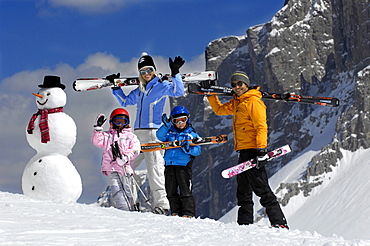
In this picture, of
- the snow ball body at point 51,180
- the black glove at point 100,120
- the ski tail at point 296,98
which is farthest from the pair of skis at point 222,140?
the snow ball body at point 51,180

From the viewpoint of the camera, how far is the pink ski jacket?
8961 mm

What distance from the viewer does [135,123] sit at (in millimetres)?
9641

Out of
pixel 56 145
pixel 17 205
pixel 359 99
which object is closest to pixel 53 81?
pixel 56 145

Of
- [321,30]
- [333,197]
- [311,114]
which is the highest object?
[321,30]

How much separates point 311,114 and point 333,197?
4673cm

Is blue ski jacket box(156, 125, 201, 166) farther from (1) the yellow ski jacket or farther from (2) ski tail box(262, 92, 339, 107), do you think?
(2) ski tail box(262, 92, 339, 107)

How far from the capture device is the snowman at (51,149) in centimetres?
923

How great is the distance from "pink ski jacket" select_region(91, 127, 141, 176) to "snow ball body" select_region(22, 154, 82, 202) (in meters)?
0.74

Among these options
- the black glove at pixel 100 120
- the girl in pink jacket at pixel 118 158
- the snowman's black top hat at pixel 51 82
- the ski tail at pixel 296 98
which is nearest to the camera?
the girl in pink jacket at pixel 118 158

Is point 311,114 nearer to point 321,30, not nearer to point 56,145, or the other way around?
point 321,30

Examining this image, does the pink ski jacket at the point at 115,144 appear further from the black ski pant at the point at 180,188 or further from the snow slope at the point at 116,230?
the snow slope at the point at 116,230

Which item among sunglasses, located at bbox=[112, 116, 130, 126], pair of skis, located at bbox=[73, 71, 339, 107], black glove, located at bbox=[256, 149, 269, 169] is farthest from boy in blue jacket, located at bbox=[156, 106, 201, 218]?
black glove, located at bbox=[256, 149, 269, 169]

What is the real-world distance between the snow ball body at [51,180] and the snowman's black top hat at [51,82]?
1305 millimetres

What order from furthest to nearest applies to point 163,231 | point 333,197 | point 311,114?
point 311,114, point 333,197, point 163,231
